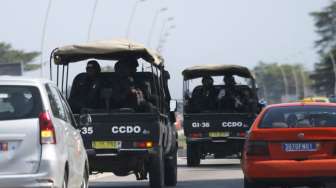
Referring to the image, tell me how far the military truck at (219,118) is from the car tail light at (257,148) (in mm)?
13294

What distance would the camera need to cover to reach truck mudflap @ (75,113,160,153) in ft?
59.4

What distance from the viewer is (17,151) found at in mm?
11773

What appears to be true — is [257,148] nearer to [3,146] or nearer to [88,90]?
[3,146]

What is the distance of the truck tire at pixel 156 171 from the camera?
18400 mm

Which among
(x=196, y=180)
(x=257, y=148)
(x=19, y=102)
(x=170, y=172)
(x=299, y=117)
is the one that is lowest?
(x=196, y=180)

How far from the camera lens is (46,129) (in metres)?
11.8

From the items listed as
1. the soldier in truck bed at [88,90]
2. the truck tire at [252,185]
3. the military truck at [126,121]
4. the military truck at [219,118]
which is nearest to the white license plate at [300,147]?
the truck tire at [252,185]

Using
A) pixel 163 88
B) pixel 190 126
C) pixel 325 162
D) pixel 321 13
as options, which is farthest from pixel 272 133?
pixel 321 13

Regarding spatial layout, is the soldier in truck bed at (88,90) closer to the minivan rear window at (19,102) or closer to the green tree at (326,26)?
the minivan rear window at (19,102)

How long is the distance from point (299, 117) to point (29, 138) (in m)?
5.20

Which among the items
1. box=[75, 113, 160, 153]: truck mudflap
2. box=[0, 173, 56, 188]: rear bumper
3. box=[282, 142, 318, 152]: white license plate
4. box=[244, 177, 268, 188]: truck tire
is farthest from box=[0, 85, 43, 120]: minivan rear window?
box=[75, 113, 160, 153]: truck mudflap

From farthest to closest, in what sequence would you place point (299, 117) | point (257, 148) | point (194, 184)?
point (194, 184)
point (299, 117)
point (257, 148)

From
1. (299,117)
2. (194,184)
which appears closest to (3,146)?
(299,117)

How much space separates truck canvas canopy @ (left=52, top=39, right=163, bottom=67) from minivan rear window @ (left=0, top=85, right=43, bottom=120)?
753cm
